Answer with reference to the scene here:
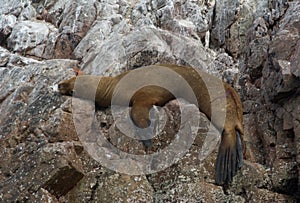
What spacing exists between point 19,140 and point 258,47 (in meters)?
5.37

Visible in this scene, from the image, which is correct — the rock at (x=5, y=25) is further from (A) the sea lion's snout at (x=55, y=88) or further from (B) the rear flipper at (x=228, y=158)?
(B) the rear flipper at (x=228, y=158)

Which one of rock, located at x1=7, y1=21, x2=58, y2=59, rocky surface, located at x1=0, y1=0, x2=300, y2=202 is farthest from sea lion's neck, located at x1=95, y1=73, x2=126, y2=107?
rock, located at x1=7, y1=21, x2=58, y2=59

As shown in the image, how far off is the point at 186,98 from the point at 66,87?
2424 mm

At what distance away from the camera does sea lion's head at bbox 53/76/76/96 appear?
839 cm

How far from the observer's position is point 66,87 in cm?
849

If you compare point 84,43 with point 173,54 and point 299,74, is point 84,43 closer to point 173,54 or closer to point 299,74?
point 173,54

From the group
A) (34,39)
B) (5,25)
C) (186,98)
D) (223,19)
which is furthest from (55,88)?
(5,25)

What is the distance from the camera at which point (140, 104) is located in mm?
7555

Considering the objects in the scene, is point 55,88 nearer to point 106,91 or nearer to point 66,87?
point 66,87

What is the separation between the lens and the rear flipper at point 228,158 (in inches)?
250

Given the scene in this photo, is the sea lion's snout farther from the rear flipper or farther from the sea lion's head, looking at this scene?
the rear flipper

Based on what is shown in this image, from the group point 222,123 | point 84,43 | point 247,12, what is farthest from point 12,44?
point 222,123

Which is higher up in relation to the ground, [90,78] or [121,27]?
[90,78]

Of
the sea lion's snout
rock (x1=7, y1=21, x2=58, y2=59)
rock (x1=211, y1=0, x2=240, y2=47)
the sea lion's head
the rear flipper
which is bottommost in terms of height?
rock (x1=7, y1=21, x2=58, y2=59)
